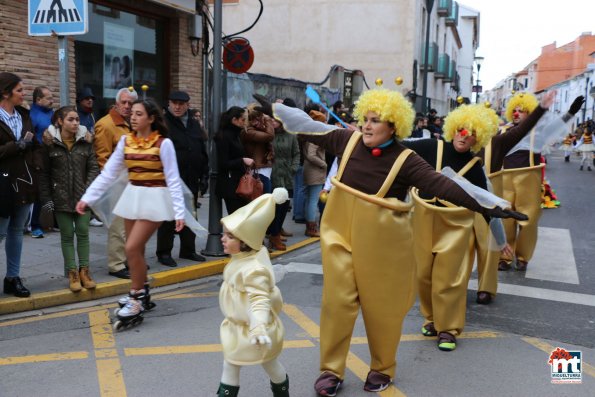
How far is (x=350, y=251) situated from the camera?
11.8ft

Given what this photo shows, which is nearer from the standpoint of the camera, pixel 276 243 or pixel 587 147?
pixel 276 243

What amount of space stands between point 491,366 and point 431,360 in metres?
0.42

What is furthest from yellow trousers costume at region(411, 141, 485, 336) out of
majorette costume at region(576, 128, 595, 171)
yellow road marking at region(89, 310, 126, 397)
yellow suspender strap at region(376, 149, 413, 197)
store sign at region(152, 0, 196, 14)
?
majorette costume at region(576, 128, 595, 171)

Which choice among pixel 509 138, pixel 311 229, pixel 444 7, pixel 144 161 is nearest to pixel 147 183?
pixel 144 161

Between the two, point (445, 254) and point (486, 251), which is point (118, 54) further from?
point (445, 254)

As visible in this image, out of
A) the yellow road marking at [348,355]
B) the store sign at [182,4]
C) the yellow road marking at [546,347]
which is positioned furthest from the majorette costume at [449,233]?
the store sign at [182,4]

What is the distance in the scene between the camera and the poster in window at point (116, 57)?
10.4m

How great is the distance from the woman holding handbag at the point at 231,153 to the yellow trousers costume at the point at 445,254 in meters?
2.65

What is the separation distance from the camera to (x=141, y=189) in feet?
15.8

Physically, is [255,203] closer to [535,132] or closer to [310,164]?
[535,132]

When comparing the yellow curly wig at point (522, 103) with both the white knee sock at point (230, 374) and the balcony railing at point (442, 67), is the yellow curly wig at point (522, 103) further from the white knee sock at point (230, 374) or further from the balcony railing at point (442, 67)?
the balcony railing at point (442, 67)

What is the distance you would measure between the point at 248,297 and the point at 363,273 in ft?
2.83

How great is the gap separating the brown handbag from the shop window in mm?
3652

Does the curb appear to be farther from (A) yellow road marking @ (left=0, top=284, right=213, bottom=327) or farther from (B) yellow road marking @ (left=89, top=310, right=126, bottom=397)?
(B) yellow road marking @ (left=89, top=310, right=126, bottom=397)
